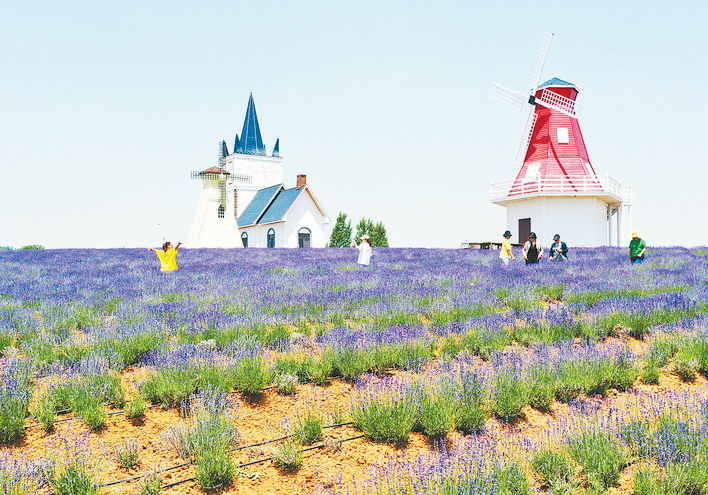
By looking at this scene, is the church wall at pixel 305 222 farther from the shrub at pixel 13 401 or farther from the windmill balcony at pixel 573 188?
the shrub at pixel 13 401

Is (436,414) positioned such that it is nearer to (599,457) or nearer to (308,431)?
(308,431)

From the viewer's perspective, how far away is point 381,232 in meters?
71.4

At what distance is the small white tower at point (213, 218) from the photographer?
45531mm

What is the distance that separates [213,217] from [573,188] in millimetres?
30865

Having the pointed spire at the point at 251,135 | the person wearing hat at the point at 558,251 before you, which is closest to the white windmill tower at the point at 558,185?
the person wearing hat at the point at 558,251

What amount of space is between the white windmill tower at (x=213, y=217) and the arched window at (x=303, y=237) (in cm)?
637

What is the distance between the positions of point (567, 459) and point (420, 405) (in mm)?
1244

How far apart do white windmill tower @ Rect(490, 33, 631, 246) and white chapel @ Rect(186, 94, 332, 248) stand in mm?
21200

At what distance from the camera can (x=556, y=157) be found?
1368 inches

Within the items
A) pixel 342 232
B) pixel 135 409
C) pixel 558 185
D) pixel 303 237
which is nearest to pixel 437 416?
pixel 135 409

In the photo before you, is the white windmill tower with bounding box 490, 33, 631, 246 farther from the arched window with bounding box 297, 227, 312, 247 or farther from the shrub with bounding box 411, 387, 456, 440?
the shrub with bounding box 411, 387, 456, 440

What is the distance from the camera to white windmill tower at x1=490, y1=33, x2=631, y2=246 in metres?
33.1

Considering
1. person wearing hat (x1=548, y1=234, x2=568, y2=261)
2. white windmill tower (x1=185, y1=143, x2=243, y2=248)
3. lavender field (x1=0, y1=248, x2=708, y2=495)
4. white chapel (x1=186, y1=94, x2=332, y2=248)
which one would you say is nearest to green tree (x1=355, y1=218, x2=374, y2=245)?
white chapel (x1=186, y1=94, x2=332, y2=248)

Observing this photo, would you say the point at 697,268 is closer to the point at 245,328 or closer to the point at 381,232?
the point at 245,328
